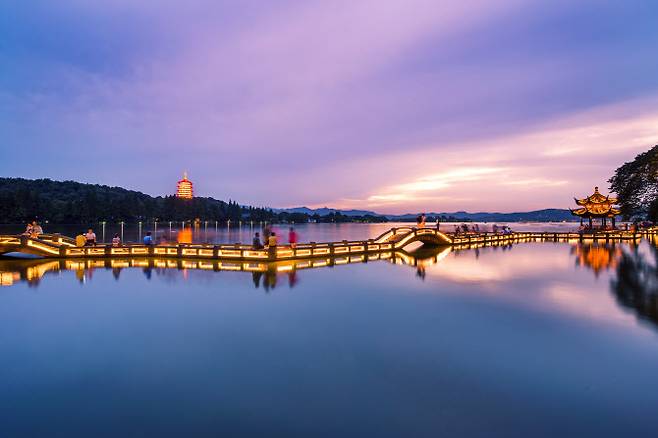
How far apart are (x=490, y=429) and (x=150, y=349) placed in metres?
6.43

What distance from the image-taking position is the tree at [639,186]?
167 feet

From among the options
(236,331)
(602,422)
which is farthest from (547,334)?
(236,331)

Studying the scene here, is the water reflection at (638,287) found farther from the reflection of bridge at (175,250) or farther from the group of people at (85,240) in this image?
the group of people at (85,240)

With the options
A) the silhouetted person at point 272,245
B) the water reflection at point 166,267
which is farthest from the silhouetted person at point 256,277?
the silhouetted person at point 272,245

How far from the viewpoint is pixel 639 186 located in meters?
53.5

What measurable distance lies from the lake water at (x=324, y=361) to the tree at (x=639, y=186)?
1955 inches

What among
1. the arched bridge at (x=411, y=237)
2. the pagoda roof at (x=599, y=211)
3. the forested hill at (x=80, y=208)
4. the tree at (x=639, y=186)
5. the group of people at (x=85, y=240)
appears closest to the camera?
the group of people at (x=85, y=240)

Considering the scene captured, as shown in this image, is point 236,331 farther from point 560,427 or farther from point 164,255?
point 164,255

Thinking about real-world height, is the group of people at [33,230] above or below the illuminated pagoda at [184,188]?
below

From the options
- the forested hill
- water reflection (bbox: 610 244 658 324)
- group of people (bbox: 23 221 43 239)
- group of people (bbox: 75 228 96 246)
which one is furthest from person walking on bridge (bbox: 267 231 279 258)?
the forested hill

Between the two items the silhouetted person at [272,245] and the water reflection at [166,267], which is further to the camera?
the silhouetted person at [272,245]

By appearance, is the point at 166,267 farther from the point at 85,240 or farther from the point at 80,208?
the point at 80,208

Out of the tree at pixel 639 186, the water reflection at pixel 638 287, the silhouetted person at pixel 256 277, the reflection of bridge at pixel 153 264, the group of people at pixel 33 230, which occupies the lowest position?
the water reflection at pixel 638 287

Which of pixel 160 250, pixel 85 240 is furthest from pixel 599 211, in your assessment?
pixel 85 240
